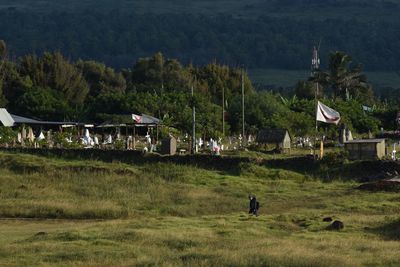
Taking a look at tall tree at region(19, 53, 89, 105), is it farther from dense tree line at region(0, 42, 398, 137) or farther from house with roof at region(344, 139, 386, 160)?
house with roof at region(344, 139, 386, 160)

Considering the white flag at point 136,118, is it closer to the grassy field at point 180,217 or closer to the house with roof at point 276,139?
the house with roof at point 276,139

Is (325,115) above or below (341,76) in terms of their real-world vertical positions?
below

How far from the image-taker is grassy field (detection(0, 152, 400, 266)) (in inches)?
831

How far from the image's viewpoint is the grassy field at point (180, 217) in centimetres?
2111

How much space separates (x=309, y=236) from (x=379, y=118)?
53805 mm

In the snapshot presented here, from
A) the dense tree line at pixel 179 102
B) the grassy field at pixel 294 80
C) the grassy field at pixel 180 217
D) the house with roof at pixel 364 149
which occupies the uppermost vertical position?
the grassy field at pixel 294 80

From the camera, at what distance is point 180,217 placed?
31047 millimetres

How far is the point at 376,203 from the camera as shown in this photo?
31.9 m

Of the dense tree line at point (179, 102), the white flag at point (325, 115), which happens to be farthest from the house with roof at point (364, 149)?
the dense tree line at point (179, 102)

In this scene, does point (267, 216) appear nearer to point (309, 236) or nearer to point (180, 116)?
point (309, 236)

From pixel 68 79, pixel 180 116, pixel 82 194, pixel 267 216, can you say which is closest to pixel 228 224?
pixel 267 216

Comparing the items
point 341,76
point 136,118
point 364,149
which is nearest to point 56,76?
point 341,76

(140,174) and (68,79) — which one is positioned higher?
(68,79)

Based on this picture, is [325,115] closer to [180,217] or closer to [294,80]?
[180,217]
